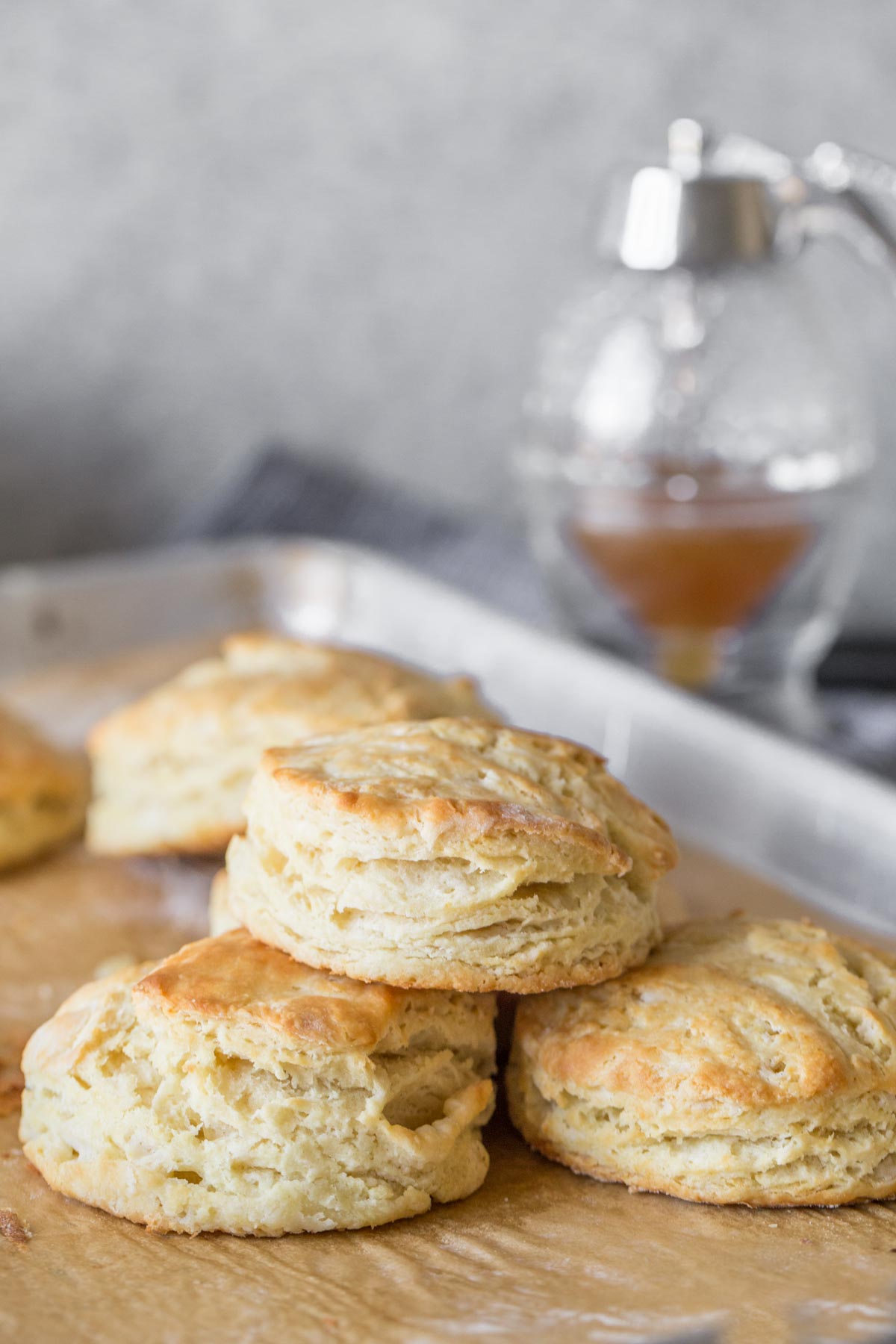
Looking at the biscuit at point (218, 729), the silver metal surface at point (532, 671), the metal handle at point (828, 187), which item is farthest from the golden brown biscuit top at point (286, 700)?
the metal handle at point (828, 187)

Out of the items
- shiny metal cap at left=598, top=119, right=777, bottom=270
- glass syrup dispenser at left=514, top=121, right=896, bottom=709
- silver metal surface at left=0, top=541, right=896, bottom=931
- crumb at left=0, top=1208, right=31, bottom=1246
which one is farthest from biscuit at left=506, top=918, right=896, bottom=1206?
shiny metal cap at left=598, top=119, right=777, bottom=270

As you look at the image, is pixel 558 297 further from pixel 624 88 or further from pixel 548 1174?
pixel 548 1174

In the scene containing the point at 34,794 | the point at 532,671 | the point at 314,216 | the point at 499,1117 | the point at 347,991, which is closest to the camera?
the point at 347,991

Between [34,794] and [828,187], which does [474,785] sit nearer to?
[34,794]

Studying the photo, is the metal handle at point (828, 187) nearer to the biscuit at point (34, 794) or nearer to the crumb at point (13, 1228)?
the biscuit at point (34, 794)

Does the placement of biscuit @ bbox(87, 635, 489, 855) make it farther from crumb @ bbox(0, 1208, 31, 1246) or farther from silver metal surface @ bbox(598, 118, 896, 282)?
silver metal surface @ bbox(598, 118, 896, 282)

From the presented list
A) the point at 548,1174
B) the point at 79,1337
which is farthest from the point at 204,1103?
the point at 548,1174

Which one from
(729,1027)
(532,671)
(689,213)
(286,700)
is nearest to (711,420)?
(689,213)
